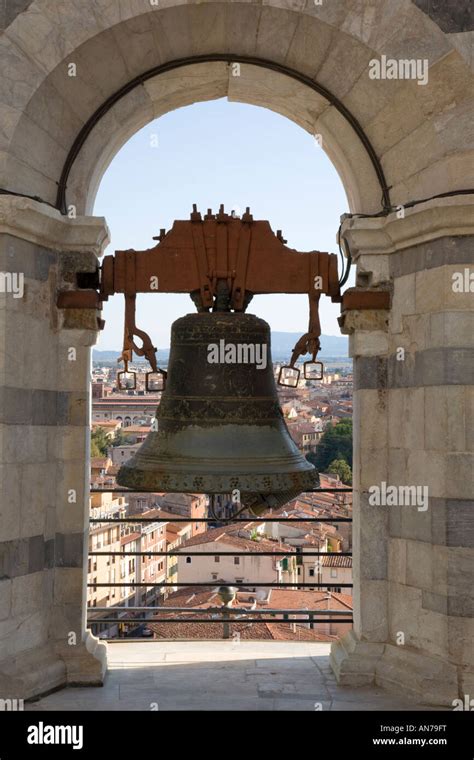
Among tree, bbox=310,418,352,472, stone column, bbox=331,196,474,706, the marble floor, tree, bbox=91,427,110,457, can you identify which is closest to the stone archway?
stone column, bbox=331,196,474,706

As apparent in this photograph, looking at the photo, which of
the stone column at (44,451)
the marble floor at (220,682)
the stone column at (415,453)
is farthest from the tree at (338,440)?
the stone column at (44,451)

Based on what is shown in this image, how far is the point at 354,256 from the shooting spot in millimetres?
3979

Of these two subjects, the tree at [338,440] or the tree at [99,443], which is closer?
the tree at [338,440]

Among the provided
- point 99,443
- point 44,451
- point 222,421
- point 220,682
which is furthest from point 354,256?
point 99,443

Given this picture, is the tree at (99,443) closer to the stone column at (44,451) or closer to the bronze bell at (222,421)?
the stone column at (44,451)

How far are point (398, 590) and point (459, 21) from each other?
281cm

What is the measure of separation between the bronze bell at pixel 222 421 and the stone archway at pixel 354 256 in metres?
0.88

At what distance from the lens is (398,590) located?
384 centimetres

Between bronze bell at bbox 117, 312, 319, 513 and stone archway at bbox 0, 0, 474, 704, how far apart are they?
0.88 m

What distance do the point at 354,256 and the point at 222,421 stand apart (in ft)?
4.69

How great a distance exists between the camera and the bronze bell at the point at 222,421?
2893 mm

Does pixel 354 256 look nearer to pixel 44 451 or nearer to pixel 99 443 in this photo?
pixel 44 451

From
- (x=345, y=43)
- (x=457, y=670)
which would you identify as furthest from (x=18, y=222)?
(x=457, y=670)
